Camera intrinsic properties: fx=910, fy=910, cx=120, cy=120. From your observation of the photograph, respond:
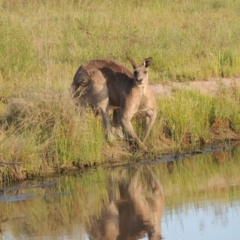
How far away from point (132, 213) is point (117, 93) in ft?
10.8

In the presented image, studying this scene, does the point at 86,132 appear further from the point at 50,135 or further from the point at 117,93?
the point at 117,93

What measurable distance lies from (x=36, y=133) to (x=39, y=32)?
593 centimetres

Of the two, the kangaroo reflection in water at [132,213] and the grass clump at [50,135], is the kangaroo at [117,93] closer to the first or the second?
the grass clump at [50,135]

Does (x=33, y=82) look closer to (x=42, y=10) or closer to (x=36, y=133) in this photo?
(x=36, y=133)

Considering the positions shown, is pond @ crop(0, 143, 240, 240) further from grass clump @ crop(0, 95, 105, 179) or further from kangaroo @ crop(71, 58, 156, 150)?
kangaroo @ crop(71, 58, 156, 150)

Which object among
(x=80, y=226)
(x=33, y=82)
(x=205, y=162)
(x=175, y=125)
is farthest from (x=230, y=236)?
(x=33, y=82)

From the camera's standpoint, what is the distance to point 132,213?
9438mm

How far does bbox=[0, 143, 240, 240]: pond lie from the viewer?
28.8 feet

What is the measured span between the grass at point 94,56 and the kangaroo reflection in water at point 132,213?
1.21 metres

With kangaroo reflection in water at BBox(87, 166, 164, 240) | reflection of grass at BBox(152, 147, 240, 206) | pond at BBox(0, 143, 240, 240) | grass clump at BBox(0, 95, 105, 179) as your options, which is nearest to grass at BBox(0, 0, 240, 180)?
grass clump at BBox(0, 95, 105, 179)

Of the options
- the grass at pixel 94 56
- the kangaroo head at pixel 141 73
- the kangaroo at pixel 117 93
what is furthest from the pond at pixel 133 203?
the kangaroo head at pixel 141 73

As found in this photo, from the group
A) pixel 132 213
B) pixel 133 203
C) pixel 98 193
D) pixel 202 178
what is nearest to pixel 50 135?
pixel 98 193

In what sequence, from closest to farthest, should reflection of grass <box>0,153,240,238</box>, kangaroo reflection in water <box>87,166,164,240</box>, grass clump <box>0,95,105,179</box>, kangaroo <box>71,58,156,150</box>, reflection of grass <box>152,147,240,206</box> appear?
kangaroo reflection in water <box>87,166,164,240</box>
reflection of grass <box>0,153,240,238</box>
reflection of grass <box>152,147,240,206</box>
grass clump <box>0,95,105,179</box>
kangaroo <box>71,58,156,150</box>

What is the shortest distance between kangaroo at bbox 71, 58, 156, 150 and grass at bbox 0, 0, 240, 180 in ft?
0.96
